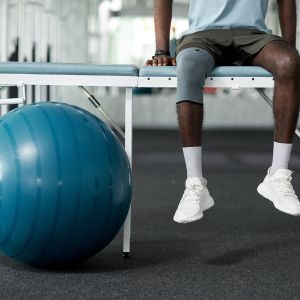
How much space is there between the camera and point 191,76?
2105 mm

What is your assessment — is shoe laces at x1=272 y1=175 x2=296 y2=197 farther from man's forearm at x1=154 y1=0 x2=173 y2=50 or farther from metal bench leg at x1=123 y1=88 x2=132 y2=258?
man's forearm at x1=154 y1=0 x2=173 y2=50

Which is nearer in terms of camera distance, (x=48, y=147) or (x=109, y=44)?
(x=48, y=147)

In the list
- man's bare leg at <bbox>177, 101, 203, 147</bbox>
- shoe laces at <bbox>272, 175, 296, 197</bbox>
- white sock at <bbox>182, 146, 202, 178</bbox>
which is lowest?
shoe laces at <bbox>272, 175, 296, 197</bbox>

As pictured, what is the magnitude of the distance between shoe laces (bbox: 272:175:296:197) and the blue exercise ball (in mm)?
505

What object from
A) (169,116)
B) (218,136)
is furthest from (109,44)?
(218,136)

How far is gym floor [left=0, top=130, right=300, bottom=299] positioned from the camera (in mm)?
1784

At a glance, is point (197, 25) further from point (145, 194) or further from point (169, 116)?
point (169, 116)

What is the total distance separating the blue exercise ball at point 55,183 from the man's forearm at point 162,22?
0.55 m

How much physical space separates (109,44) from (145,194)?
924cm

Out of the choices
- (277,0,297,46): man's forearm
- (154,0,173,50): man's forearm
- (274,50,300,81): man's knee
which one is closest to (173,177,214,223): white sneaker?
(274,50,300,81): man's knee

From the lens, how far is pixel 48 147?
6.04ft

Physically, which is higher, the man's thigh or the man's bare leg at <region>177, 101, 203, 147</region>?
the man's thigh

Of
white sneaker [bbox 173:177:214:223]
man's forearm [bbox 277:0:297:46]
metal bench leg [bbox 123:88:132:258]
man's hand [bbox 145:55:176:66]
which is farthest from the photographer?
man's forearm [bbox 277:0:297:46]

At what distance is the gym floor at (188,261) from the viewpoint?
1.78 m
